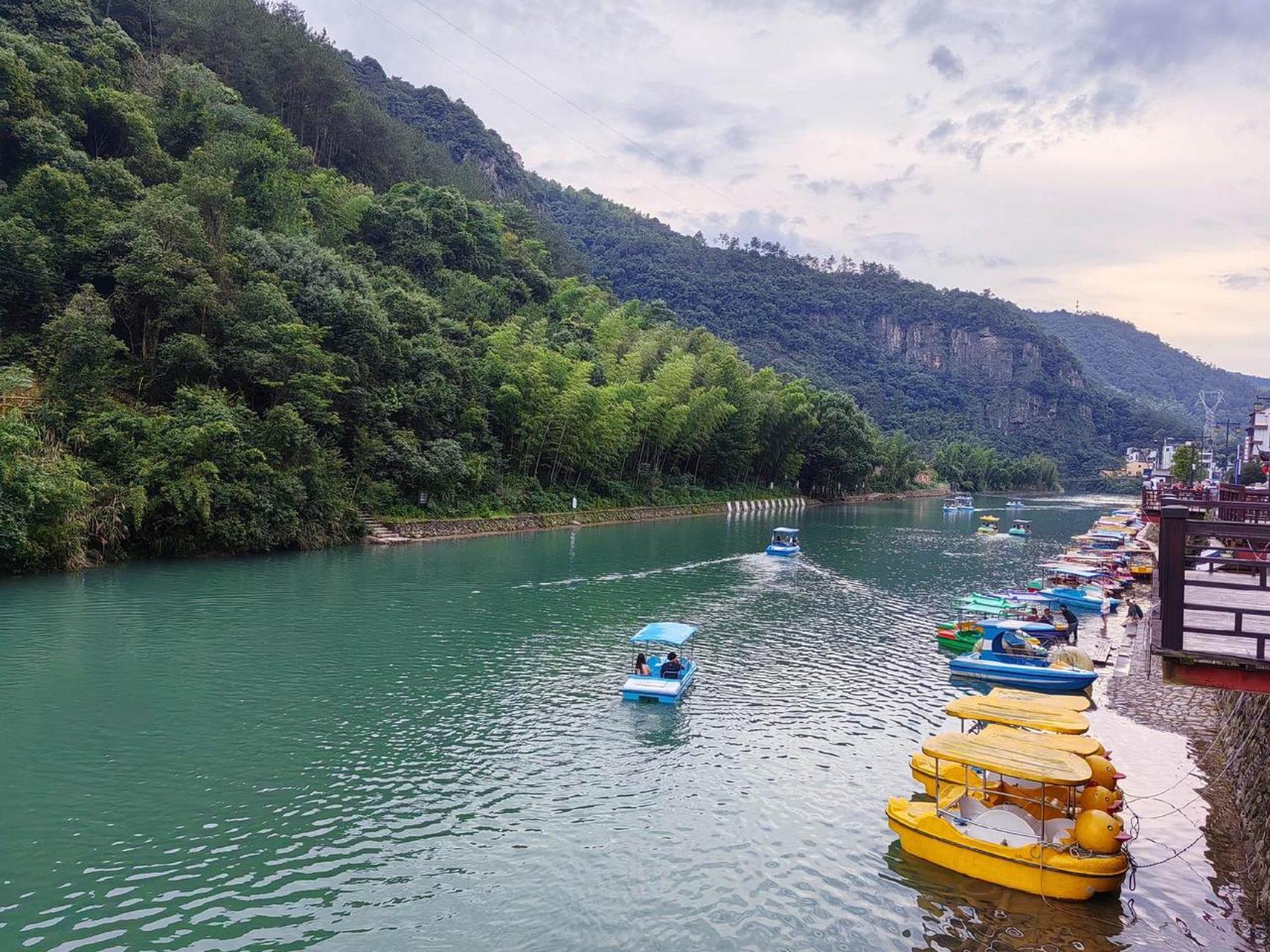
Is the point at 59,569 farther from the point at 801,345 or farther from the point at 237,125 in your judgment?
the point at 801,345

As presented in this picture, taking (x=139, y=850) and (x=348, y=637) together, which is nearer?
(x=139, y=850)

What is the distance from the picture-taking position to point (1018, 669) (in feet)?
75.2

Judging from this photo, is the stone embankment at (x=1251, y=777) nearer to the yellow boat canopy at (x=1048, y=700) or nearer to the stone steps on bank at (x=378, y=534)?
the yellow boat canopy at (x=1048, y=700)

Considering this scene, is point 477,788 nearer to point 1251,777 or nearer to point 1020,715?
point 1020,715

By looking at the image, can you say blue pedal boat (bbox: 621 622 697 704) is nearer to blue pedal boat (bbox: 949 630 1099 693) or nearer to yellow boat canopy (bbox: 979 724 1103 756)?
yellow boat canopy (bbox: 979 724 1103 756)

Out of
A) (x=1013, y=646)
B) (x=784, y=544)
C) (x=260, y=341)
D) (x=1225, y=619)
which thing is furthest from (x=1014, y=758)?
(x=260, y=341)

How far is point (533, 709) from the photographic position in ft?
60.9

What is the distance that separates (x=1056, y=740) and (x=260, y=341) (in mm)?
37849

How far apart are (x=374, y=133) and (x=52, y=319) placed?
5698 centimetres

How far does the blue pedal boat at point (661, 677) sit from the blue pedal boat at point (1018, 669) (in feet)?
26.3

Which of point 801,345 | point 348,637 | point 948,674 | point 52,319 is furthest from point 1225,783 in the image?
point 801,345

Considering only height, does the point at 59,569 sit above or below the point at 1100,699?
above

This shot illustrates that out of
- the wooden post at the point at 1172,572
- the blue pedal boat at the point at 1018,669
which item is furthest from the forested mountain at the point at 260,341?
the wooden post at the point at 1172,572

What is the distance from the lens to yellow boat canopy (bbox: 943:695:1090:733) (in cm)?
1379
